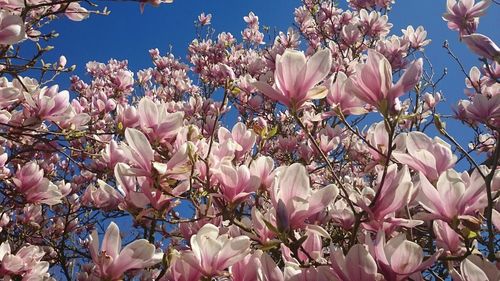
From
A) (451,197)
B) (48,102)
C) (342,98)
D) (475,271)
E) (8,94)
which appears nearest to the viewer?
(475,271)

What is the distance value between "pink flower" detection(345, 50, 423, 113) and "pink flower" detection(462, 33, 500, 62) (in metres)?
0.20

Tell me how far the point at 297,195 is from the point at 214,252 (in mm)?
273

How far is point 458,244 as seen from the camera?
1.33 m

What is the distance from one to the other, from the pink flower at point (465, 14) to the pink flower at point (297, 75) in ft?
4.95

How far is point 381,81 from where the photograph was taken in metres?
1.22

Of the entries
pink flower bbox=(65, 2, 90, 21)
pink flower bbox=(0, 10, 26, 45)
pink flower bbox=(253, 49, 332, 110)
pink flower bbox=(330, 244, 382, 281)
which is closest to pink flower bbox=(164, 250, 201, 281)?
pink flower bbox=(330, 244, 382, 281)

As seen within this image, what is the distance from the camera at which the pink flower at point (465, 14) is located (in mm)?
2432

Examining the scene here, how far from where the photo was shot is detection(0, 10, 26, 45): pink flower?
1588mm

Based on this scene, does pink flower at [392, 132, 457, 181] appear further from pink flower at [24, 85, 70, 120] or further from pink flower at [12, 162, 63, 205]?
pink flower at [12, 162, 63, 205]

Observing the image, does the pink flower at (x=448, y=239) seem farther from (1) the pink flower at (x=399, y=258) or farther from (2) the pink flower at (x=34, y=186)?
(2) the pink flower at (x=34, y=186)

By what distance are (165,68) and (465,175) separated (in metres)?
7.92

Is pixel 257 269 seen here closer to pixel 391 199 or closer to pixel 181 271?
pixel 181 271

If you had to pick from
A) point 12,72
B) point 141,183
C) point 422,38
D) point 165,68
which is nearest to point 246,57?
point 165,68

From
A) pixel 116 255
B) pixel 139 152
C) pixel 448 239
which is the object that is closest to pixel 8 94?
pixel 139 152
